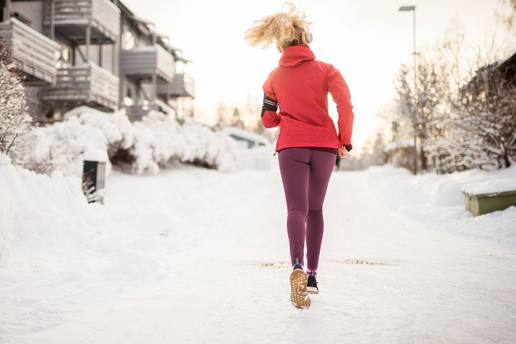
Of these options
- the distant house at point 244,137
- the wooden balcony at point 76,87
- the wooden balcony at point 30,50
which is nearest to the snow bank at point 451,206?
the wooden balcony at point 76,87

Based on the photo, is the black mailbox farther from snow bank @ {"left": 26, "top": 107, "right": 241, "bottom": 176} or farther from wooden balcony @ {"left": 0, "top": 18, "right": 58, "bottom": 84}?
wooden balcony @ {"left": 0, "top": 18, "right": 58, "bottom": 84}

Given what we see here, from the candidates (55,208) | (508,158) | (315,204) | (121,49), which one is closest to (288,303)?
(315,204)

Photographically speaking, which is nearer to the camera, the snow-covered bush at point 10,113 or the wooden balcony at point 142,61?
the snow-covered bush at point 10,113

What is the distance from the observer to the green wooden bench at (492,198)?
23.8 feet

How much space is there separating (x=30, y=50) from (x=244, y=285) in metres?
12.0

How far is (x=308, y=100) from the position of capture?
11.0ft

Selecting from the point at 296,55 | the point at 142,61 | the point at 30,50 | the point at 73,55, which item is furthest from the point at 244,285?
the point at 142,61

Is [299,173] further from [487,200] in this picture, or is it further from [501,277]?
[487,200]

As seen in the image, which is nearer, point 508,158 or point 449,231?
point 449,231

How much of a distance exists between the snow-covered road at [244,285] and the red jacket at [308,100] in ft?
4.01

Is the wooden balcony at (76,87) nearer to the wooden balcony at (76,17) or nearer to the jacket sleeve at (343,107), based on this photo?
the wooden balcony at (76,17)

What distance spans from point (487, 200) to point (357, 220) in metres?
2.49

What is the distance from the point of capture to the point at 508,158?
36.0 ft

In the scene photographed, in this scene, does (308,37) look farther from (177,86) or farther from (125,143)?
(177,86)
